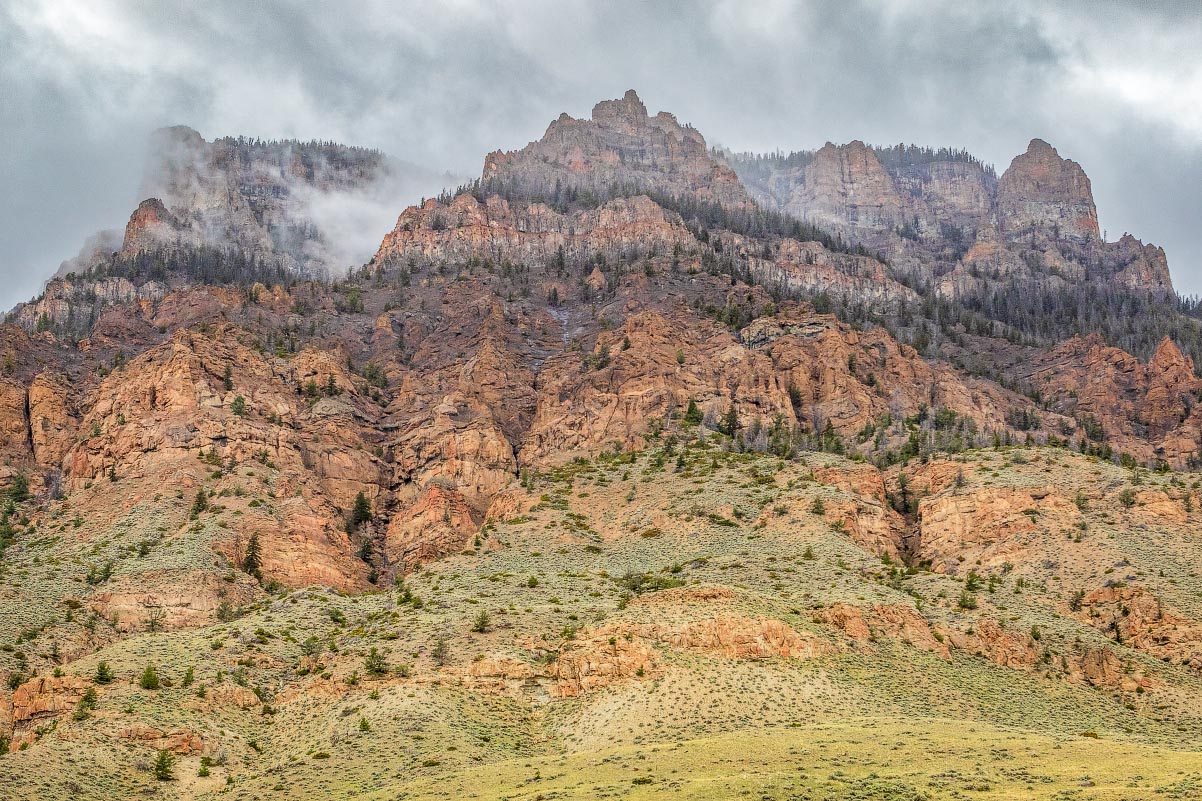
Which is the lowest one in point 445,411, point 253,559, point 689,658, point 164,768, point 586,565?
point 164,768

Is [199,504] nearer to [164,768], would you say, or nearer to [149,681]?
[149,681]

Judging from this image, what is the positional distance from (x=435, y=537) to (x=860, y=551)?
5061 cm

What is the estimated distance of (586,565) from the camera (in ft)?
405

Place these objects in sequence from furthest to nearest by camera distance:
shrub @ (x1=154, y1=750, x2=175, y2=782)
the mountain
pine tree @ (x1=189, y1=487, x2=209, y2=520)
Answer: pine tree @ (x1=189, y1=487, x2=209, y2=520), the mountain, shrub @ (x1=154, y1=750, x2=175, y2=782)

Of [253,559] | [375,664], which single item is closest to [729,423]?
[253,559]

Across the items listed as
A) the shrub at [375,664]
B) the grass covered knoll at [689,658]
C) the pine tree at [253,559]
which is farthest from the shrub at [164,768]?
the pine tree at [253,559]

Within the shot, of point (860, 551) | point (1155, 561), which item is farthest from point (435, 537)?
point (1155, 561)

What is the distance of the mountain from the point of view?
270 feet

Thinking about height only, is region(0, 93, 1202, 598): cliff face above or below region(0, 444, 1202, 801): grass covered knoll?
above

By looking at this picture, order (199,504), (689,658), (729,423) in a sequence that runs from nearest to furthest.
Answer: (689,658) → (199,504) → (729,423)

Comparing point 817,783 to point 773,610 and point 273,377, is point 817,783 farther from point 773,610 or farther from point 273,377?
point 273,377

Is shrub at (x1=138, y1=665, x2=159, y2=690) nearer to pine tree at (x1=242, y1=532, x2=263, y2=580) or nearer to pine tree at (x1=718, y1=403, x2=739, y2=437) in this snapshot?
pine tree at (x1=242, y1=532, x2=263, y2=580)

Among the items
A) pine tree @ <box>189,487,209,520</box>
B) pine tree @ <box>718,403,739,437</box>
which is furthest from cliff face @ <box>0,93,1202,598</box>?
pine tree @ <box>189,487,209,520</box>

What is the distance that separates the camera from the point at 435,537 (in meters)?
143
